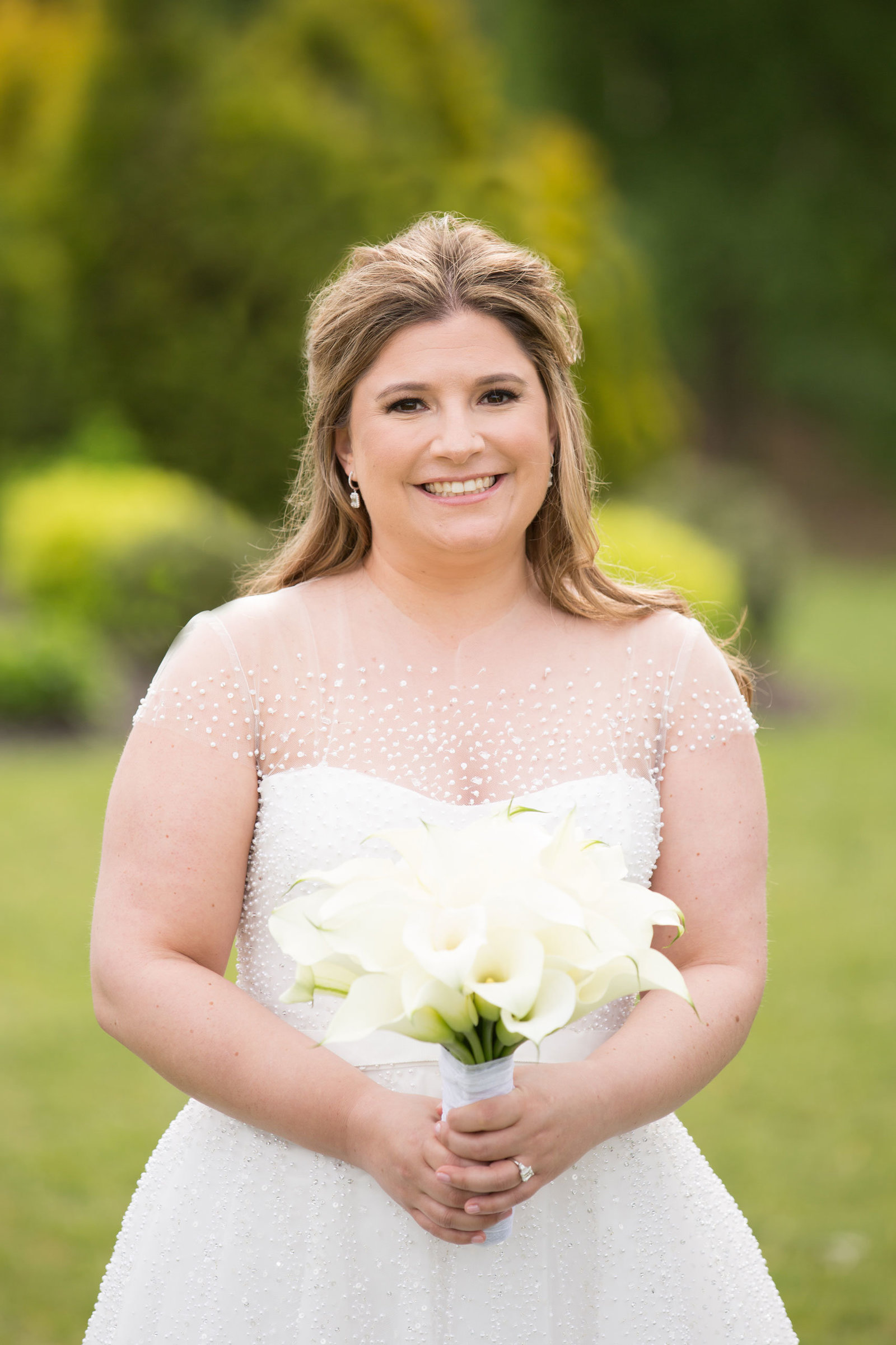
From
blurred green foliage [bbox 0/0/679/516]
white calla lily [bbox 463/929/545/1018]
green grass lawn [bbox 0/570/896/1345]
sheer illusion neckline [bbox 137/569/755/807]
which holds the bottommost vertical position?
green grass lawn [bbox 0/570/896/1345]

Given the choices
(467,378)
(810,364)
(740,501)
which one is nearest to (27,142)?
(740,501)

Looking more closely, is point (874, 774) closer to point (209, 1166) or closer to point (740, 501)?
point (740, 501)

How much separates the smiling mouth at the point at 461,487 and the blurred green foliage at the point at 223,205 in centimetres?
1147

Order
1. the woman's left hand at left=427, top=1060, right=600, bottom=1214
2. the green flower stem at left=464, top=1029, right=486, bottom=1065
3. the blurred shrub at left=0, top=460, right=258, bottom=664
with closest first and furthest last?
the green flower stem at left=464, top=1029, right=486, bottom=1065, the woman's left hand at left=427, top=1060, right=600, bottom=1214, the blurred shrub at left=0, top=460, right=258, bottom=664

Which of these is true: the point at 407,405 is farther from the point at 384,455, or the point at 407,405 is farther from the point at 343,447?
the point at 343,447

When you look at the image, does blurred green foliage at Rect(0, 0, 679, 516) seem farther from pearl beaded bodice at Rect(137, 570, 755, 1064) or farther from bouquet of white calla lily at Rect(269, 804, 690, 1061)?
bouquet of white calla lily at Rect(269, 804, 690, 1061)

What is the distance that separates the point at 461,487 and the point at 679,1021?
3.12ft

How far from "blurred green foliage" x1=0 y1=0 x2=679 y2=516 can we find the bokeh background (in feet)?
0.10

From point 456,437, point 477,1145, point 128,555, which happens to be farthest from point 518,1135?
point 128,555

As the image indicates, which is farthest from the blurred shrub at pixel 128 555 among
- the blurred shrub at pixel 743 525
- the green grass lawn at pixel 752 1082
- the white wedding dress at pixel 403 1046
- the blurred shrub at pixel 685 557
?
the white wedding dress at pixel 403 1046

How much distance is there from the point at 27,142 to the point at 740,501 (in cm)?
878

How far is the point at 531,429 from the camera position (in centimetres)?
251

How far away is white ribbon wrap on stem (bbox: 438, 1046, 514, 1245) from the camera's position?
1961mm

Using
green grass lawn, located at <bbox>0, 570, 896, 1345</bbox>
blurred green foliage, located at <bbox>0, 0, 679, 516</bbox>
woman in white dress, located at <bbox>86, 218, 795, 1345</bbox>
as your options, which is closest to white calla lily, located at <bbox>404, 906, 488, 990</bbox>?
woman in white dress, located at <bbox>86, 218, 795, 1345</bbox>
